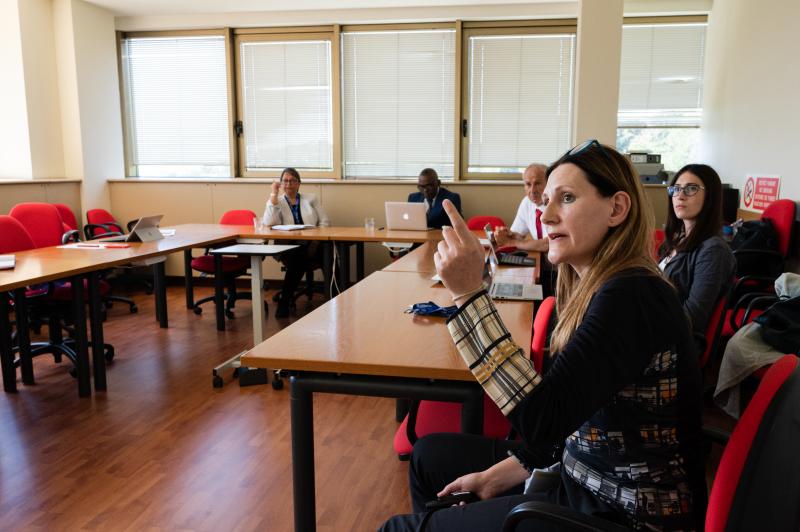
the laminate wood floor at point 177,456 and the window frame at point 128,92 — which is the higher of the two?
the window frame at point 128,92

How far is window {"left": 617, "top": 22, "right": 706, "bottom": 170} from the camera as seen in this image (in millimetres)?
6059

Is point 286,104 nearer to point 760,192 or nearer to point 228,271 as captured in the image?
point 228,271

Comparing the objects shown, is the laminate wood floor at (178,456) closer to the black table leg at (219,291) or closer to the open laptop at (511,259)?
the black table leg at (219,291)

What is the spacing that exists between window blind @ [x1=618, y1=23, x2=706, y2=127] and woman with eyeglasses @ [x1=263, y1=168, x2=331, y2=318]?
3.35 meters

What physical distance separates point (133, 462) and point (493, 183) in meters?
4.56

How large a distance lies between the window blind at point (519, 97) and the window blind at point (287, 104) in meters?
1.62

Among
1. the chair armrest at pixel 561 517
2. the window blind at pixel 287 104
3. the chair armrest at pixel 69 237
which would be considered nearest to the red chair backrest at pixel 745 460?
the chair armrest at pixel 561 517

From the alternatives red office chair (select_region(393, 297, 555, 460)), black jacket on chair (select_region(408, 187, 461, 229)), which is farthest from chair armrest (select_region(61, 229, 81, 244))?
red office chair (select_region(393, 297, 555, 460))

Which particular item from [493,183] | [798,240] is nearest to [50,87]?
[493,183]

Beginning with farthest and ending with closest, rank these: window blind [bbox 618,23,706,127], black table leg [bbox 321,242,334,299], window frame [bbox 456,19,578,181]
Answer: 1. window frame [bbox 456,19,578,181]
2. window blind [bbox 618,23,706,127]
3. black table leg [bbox 321,242,334,299]

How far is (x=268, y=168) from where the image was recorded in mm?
6918

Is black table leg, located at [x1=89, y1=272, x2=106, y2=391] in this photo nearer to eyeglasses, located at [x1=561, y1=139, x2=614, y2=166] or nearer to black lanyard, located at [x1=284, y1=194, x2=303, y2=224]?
black lanyard, located at [x1=284, y1=194, x2=303, y2=224]

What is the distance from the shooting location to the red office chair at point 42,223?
15.8 ft

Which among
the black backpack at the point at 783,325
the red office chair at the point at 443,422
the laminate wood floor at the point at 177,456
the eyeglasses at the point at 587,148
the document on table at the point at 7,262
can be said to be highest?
the eyeglasses at the point at 587,148
